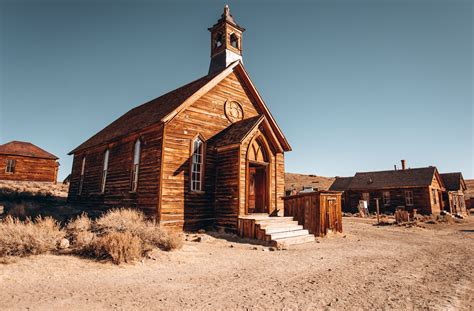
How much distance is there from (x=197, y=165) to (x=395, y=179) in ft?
90.4

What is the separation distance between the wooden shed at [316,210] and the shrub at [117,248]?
768cm

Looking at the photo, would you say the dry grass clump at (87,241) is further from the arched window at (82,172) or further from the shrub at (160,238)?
the arched window at (82,172)

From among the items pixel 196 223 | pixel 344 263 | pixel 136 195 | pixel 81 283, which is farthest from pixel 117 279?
pixel 136 195

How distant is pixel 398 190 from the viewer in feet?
102

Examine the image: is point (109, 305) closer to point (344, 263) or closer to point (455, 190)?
point (344, 263)

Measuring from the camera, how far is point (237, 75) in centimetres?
1531

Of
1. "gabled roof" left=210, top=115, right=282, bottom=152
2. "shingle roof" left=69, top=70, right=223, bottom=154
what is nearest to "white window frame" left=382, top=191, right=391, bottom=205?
"gabled roof" left=210, top=115, right=282, bottom=152

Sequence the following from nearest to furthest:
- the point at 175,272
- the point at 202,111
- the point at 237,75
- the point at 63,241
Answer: the point at 175,272 < the point at 63,241 < the point at 202,111 < the point at 237,75

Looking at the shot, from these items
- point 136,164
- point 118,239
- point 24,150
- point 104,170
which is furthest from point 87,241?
point 24,150

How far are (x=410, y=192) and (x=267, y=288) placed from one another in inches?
1213

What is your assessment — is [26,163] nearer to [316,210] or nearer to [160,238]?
[160,238]

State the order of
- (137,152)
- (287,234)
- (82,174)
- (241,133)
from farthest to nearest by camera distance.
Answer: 1. (82,174)
2. (137,152)
3. (241,133)
4. (287,234)

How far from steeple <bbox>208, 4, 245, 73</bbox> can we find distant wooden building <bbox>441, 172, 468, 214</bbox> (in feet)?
105

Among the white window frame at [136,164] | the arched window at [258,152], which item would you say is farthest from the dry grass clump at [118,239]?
the arched window at [258,152]
